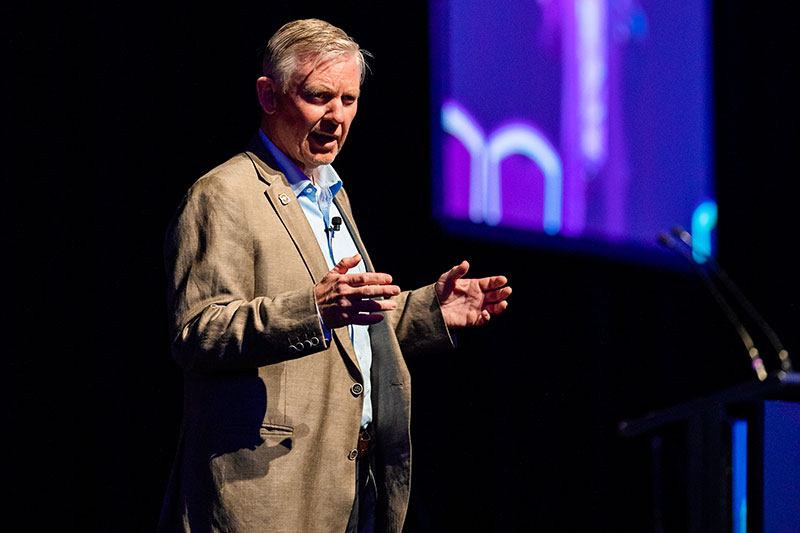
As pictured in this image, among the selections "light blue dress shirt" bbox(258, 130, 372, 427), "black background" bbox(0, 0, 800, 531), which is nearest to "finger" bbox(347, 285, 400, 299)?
"light blue dress shirt" bbox(258, 130, 372, 427)

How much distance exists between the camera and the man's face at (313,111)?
6.33 ft

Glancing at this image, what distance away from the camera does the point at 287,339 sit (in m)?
1.61

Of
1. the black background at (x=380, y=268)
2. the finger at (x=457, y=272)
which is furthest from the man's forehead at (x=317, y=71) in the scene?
the black background at (x=380, y=268)

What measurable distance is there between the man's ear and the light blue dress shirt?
6 cm

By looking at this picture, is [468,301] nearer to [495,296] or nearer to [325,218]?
[495,296]

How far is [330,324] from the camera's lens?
1.64m

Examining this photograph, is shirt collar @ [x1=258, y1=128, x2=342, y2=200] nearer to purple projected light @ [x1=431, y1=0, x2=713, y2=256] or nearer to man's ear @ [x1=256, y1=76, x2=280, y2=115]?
man's ear @ [x1=256, y1=76, x2=280, y2=115]

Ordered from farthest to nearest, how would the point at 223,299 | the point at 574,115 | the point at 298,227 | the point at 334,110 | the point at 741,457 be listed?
1. the point at 574,115
2. the point at 741,457
3. the point at 334,110
4. the point at 298,227
5. the point at 223,299

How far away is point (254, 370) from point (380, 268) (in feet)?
5.27

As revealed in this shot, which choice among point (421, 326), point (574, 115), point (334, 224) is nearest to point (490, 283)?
point (421, 326)

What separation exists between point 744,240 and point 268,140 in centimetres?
286

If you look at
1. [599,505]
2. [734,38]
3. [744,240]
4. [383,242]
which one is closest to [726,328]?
[744,240]

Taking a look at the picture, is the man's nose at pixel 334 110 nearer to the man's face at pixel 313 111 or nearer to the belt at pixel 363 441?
the man's face at pixel 313 111

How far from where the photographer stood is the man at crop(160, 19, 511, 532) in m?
1.64
